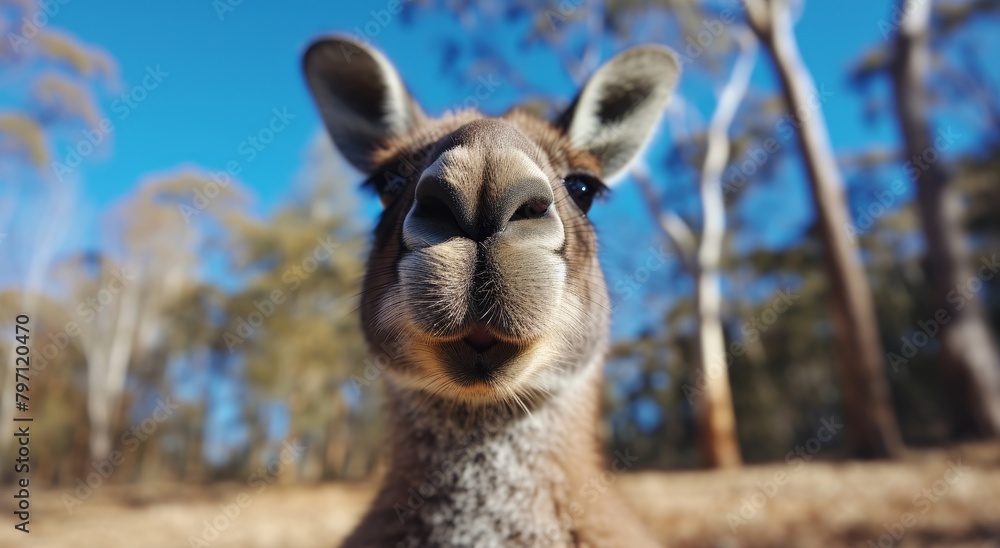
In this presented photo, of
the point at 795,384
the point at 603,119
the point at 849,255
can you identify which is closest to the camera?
the point at 603,119

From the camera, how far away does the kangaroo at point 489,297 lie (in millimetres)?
1618

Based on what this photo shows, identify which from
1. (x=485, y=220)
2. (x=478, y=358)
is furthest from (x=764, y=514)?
(x=485, y=220)

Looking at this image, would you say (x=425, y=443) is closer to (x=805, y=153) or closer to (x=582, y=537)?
(x=582, y=537)

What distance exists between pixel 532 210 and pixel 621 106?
4.93ft

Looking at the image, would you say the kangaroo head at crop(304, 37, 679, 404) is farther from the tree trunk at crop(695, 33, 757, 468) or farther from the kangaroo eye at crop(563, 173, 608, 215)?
the tree trunk at crop(695, 33, 757, 468)

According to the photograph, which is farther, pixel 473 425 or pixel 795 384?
pixel 795 384

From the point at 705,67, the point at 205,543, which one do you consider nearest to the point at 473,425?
the point at 205,543

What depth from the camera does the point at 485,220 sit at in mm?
1599

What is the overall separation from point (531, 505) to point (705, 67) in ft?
56.1

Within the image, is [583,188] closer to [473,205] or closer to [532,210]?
[532,210]

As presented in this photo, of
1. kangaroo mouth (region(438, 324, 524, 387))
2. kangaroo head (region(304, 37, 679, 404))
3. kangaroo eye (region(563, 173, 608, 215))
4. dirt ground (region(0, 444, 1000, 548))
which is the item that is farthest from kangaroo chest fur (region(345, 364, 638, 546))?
dirt ground (region(0, 444, 1000, 548))

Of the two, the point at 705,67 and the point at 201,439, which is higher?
the point at 705,67

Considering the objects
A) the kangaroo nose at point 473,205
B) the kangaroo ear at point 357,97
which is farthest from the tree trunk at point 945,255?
the kangaroo nose at point 473,205

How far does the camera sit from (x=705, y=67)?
16578 millimetres
